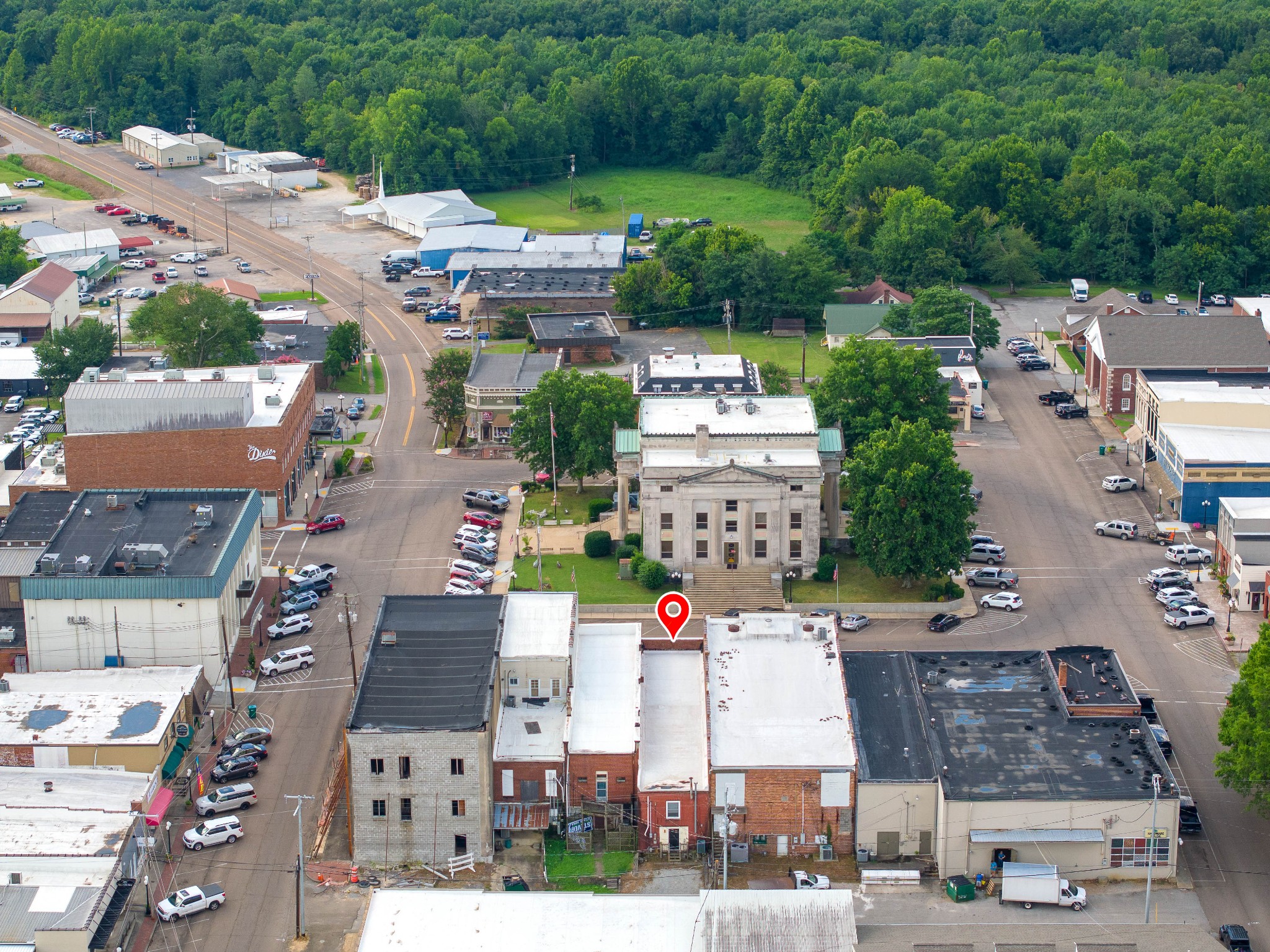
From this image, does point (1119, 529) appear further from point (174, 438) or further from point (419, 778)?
point (174, 438)

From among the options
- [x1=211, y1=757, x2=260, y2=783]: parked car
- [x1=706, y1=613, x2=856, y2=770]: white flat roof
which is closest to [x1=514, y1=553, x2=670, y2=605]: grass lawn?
[x1=706, y1=613, x2=856, y2=770]: white flat roof

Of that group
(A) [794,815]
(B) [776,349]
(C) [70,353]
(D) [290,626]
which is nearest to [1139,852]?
(A) [794,815]

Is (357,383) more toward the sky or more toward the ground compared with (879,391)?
more toward the ground

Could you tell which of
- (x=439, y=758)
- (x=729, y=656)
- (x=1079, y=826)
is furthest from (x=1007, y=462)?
(x=439, y=758)

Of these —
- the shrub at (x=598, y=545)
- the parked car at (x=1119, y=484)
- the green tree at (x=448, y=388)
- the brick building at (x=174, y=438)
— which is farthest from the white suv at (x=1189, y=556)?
the brick building at (x=174, y=438)

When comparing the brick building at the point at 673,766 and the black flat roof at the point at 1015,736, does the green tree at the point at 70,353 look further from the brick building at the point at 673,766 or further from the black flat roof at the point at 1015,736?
the black flat roof at the point at 1015,736

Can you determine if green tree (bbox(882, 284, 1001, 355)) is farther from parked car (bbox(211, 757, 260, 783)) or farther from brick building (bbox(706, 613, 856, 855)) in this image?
parked car (bbox(211, 757, 260, 783))
